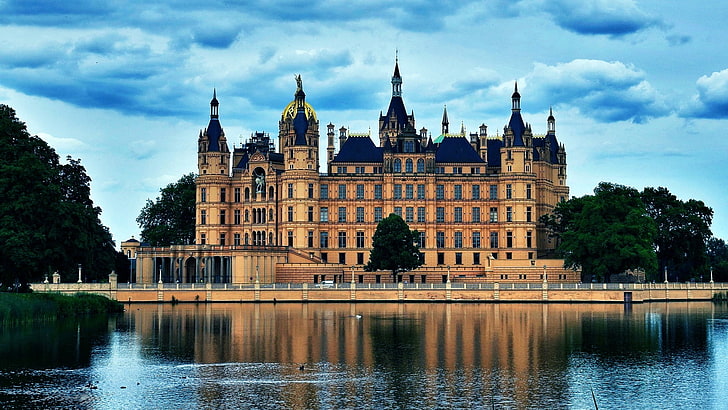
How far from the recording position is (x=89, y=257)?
82438 millimetres

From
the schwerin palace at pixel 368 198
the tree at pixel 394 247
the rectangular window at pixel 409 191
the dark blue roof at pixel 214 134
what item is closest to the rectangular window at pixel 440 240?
the schwerin palace at pixel 368 198

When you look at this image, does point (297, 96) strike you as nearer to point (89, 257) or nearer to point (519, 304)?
point (519, 304)

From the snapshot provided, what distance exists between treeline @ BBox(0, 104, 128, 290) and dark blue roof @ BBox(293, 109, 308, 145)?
1788 inches

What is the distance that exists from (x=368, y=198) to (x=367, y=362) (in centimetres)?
7465

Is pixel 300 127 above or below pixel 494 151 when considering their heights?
above

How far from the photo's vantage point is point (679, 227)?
12200 cm

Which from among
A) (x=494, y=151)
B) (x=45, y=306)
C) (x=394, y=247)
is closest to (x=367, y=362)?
(x=45, y=306)

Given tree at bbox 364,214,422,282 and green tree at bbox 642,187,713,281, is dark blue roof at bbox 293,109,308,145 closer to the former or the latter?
tree at bbox 364,214,422,282

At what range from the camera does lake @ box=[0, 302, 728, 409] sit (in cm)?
4297

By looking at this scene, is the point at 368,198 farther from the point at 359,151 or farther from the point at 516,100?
the point at 516,100

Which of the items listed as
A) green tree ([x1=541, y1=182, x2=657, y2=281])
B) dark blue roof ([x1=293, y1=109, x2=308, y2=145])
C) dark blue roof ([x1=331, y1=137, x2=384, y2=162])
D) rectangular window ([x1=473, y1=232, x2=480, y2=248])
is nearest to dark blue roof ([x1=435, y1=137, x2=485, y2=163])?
dark blue roof ([x1=331, y1=137, x2=384, y2=162])

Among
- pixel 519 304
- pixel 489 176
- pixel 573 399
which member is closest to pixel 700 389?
pixel 573 399

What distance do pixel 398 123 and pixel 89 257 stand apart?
5996 centimetres

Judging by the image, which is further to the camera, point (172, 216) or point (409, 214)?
point (172, 216)
